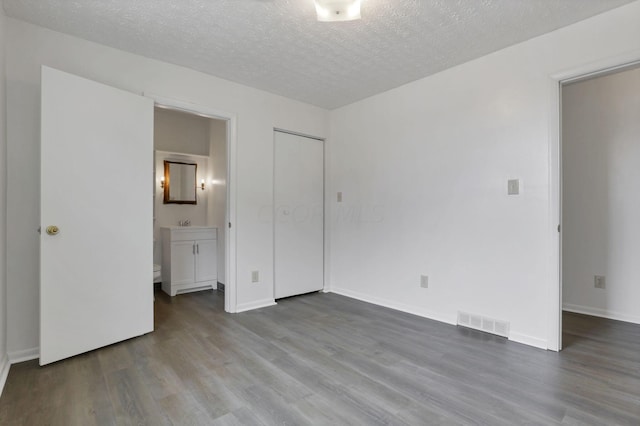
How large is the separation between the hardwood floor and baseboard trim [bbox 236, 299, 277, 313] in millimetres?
432

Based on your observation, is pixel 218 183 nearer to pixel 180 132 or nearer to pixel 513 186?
pixel 180 132

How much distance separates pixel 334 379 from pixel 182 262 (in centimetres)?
285

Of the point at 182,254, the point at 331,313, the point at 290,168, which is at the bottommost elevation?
the point at 331,313

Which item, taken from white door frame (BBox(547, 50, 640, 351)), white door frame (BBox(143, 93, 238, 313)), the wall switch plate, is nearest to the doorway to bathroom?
white door frame (BBox(143, 93, 238, 313))

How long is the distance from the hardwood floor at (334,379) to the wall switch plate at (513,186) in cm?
121

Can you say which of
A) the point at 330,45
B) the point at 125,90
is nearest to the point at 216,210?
the point at 125,90

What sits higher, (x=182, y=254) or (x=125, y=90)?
(x=125, y=90)

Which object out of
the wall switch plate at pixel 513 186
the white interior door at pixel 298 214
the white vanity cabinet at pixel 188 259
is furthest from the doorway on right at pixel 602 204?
the white vanity cabinet at pixel 188 259

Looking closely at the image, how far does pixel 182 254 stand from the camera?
4.13 meters

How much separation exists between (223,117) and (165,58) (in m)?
0.72

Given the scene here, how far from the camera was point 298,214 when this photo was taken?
4.01 metres

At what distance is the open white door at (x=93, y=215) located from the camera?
219cm

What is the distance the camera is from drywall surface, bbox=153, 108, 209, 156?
4.68m

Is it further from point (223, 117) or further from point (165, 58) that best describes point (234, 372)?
point (165, 58)
